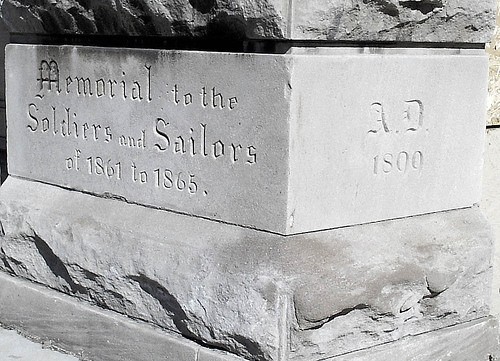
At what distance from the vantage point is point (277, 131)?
A: 3.22m

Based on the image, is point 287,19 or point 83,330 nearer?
point 287,19

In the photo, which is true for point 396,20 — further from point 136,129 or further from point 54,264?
point 54,264

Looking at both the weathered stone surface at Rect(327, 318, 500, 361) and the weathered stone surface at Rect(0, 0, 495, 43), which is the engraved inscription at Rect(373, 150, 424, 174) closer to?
the weathered stone surface at Rect(0, 0, 495, 43)

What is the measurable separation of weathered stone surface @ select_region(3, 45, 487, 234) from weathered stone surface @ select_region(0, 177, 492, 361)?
7cm

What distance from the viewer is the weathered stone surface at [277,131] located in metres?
3.25

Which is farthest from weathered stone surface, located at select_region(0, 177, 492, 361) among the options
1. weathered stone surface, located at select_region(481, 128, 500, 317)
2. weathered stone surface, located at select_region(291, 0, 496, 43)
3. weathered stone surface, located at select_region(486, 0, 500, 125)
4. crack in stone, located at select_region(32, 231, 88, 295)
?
weathered stone surface, located at select_region(291, 0, 496, 43)

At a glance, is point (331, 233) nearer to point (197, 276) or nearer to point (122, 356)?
point (197, 276)

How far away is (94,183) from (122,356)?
2.52ft

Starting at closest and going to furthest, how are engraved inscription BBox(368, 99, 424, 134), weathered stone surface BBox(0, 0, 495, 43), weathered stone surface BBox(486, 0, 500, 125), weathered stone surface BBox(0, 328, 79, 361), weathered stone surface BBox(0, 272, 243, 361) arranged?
weathered stone surface BBox(0, 0, 495, 43), engraved inscription BBox(368, 99, 424, 134), weathered stone surface BBox(0, 272, 243, 361), weathered stone surface BBox(0, 328, 79, 361), weathered stone surface BBox(486, 0, 500, 125)

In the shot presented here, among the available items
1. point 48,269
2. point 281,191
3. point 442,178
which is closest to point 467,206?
point 442,178

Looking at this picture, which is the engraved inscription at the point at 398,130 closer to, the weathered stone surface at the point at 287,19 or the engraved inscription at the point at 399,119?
the engraved inscription at the point at 399,119

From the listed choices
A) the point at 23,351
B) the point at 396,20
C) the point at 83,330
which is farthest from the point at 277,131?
the point at 23,351

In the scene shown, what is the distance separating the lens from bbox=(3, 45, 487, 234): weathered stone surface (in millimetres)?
3246

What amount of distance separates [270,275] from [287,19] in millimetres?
869
